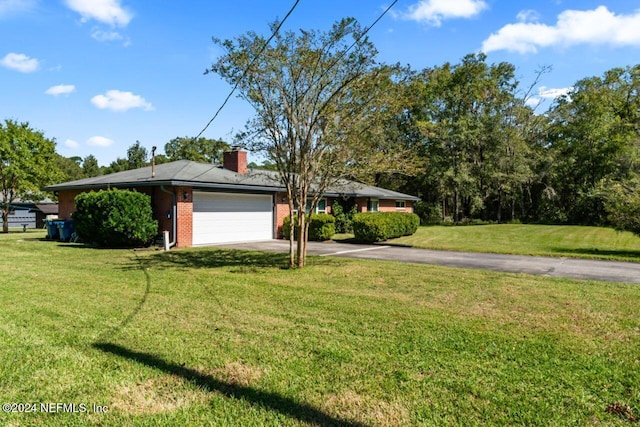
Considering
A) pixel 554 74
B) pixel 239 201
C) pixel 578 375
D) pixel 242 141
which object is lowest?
pixel 578 375

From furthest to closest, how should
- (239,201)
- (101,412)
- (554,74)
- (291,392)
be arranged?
1. (554,74)
2. (239,201)
3. (291,392)
4. (101,412)

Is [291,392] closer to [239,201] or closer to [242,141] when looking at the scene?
[242,141]

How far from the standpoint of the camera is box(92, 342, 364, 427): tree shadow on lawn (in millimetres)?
2889

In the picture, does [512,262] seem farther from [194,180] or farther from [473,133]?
[473,133]

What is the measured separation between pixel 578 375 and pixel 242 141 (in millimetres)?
8399

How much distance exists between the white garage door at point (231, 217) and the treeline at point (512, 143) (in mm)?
16147

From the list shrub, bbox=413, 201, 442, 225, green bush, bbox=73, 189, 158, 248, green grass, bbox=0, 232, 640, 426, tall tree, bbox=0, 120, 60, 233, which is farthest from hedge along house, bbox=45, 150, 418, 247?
shrub, bbox=413, 201, 442, 225

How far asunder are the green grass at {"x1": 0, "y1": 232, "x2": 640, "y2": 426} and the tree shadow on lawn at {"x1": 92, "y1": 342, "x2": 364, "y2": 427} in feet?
0.05

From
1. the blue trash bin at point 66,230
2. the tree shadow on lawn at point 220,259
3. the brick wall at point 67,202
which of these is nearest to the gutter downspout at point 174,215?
the tree shadow on lawn at point 220,259

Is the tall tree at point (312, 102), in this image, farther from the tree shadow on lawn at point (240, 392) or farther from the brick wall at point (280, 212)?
the brick wall at point (280, 212)

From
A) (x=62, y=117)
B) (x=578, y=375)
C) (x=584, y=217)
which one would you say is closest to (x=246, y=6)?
(x=578, y=375)

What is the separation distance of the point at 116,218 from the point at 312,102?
860cm

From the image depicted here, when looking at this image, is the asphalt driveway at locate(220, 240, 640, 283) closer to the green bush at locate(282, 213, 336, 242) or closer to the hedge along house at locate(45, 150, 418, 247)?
the hedge along house at locate(45, 150, 418, 247)

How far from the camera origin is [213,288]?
7391mm
